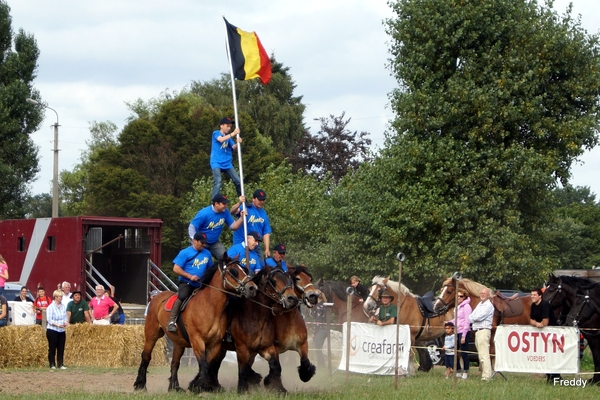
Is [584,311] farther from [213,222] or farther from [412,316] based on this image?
[213,222]

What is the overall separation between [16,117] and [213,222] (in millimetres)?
36487

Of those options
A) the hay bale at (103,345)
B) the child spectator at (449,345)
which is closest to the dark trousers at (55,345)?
the hay bale at (103,345)

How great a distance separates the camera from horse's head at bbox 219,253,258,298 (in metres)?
12.7

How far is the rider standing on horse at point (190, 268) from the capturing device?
13.7 m

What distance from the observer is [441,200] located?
29750mm

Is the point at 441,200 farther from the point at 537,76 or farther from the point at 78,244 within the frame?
the point at 78,244

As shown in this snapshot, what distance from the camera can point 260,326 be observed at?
13406 millimetres

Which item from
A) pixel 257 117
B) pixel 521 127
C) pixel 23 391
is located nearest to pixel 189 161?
pixel 257 117

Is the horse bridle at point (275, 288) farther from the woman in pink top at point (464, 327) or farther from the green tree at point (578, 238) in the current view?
the green tree at point (578, 238)

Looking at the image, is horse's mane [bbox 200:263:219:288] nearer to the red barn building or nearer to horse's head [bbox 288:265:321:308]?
horse's head [bbox 288:265:321:308]

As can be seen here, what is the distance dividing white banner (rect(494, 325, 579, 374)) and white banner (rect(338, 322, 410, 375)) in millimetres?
1723

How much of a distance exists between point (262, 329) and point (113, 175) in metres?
42.3

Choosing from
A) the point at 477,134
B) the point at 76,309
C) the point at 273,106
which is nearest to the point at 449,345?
the point at 76,309

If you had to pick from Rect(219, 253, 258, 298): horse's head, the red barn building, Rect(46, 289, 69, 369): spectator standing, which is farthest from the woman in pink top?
the red barn building
